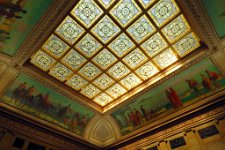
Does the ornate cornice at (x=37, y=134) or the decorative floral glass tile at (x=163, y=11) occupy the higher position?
the decorative floral glass tile at (x=163, y=11)

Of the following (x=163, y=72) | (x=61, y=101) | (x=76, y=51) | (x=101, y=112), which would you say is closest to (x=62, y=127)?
(x=61, y=101)

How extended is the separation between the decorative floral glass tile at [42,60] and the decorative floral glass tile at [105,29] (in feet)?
10.0

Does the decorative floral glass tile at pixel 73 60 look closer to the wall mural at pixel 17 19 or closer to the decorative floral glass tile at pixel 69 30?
the decorative floral glass tile at pixel 69 30

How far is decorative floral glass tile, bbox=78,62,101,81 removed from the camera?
1050cm

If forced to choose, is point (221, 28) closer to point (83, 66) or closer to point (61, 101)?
point (83, 66)

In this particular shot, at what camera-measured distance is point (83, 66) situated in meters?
10.4

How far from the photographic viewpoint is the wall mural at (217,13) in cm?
726

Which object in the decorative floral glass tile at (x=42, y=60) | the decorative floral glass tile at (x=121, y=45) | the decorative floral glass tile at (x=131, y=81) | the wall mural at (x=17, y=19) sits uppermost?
the decorative floral glass tile at (x=121, y=45)

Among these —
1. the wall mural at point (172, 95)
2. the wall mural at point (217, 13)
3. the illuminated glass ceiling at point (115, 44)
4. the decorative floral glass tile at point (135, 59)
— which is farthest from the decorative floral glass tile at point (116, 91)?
the wall mural at point (217, 13)

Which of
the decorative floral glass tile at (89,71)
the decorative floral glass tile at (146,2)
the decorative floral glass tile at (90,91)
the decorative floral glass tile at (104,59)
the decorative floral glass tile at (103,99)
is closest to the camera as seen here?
the decorative floral glass tile at (146,2)

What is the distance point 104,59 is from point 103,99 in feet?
12.2

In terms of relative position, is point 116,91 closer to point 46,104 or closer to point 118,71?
point 118,71

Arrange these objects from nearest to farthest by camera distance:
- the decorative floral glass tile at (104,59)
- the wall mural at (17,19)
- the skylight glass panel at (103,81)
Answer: the wall mural at (17,19)
the decorative floral glass tile at (104,59)
the skylight glass panel at (103,81)

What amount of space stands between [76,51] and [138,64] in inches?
143
